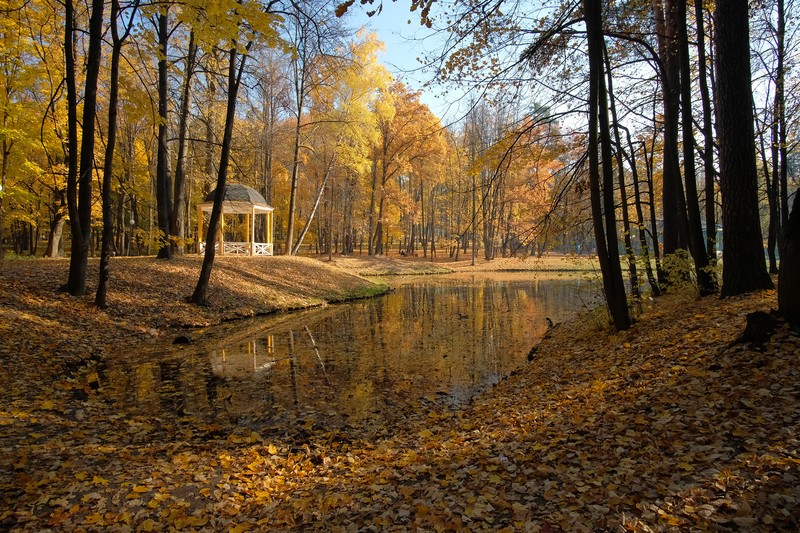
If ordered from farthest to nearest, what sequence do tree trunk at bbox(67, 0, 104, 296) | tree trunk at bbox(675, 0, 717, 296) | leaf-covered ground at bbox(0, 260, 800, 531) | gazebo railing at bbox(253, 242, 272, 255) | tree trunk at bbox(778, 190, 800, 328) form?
gazebo railing at bbox(253, 242, 272, 255), tree trunk at bbox(67, 0, 104, 296), tree trunk at bbox(675, 0, 717, 296), tree trunk at bbox(778, 190, 800, 328), leaf-covered ground at bbox(0, 260, 800, 531)

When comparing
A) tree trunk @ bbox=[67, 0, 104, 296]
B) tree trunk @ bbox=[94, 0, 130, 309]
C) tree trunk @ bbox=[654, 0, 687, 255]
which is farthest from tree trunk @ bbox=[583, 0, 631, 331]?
tree trunk @ bbox=[67, 0, 104, 296]

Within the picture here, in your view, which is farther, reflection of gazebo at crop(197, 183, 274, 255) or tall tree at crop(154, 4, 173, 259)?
reflection of gazebo at crop(197, 183, 274, 255)

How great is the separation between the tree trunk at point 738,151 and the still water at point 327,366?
274 cm

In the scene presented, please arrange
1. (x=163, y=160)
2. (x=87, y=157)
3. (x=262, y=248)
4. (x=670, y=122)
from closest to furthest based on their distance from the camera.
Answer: (x=87, y=157), (x=670, y=122), (x=163, y=160), (x=262, y=248)

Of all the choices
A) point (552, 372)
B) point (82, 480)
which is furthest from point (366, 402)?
point (82, 480)

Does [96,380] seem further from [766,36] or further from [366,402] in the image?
[766,36]

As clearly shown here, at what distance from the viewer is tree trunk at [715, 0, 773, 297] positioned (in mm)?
6176

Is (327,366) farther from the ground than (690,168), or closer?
closer

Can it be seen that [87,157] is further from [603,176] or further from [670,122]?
[670,122]

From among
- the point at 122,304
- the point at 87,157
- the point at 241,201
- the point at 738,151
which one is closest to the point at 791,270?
the point at 738,151

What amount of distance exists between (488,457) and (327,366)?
4674mm

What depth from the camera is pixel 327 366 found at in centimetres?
804

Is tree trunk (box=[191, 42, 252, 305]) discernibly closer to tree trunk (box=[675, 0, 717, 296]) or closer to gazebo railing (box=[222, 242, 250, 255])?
gazebo railing (box=[222, 242, 250, 255])

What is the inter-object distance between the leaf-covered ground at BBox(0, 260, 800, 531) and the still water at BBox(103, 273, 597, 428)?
45 cm
